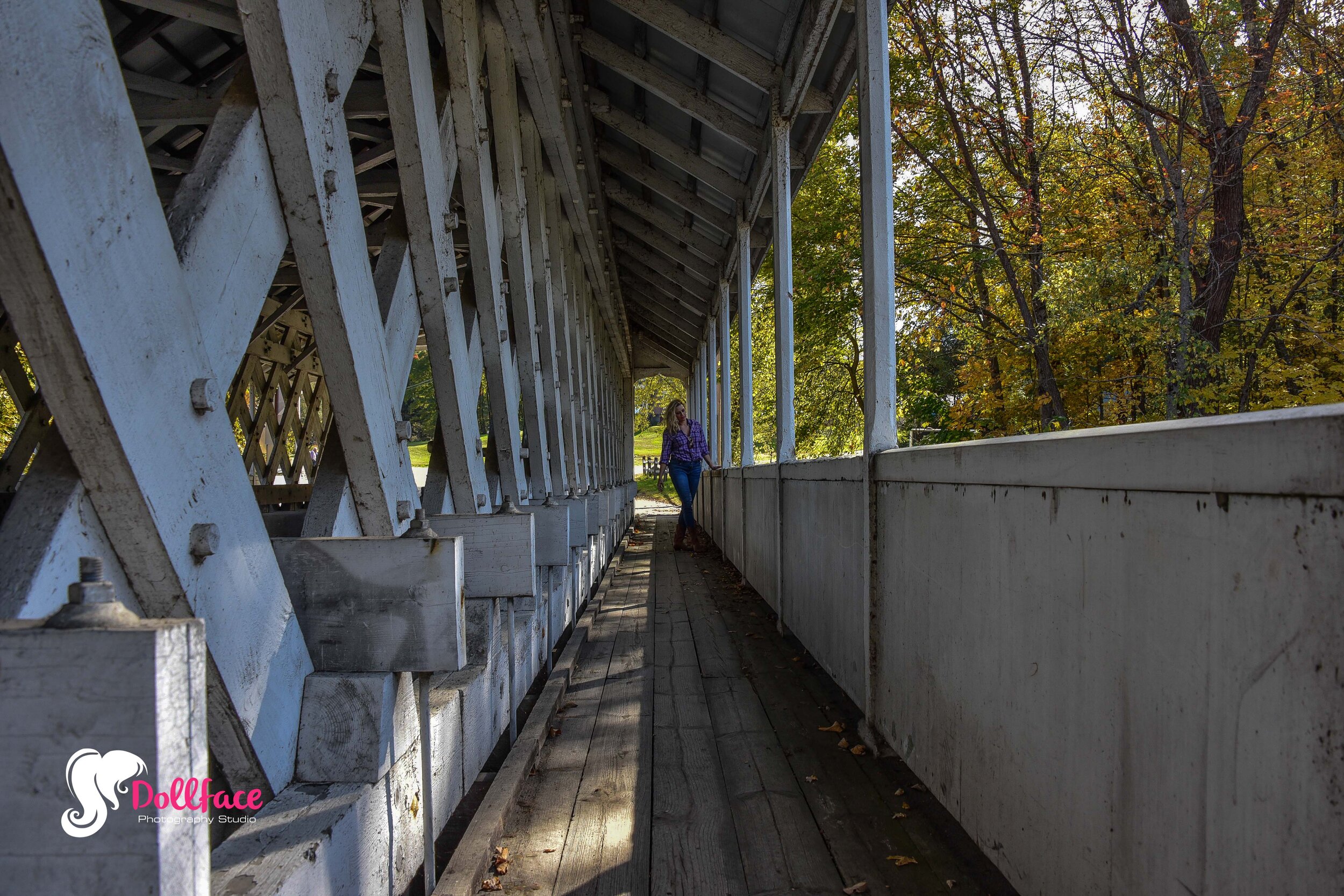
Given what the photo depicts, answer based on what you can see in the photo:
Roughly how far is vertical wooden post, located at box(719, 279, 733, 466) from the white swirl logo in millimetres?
10664

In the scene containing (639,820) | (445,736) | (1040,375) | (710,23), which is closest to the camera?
(445,736)

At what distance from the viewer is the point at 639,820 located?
2945 millimetres

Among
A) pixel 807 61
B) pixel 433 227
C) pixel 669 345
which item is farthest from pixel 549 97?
pixel 669 345

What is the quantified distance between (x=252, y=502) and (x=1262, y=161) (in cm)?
738

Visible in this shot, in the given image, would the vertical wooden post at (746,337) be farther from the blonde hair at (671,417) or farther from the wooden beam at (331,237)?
the wooden beam at (331,237)

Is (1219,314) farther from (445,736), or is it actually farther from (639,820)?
(445,736)

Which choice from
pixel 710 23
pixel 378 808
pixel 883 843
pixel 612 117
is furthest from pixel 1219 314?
pixel 378 808

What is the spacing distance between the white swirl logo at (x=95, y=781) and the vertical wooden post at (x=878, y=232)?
3111 mm

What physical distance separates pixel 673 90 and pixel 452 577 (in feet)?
18.4

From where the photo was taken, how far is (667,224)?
35.7 ft

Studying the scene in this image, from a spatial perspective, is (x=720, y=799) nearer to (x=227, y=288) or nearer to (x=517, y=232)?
(x=227, y=288)

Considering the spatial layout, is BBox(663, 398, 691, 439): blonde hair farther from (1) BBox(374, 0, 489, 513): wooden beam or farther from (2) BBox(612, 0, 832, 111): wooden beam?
(1) BBox(374, 0, 489, 513): wooden beam

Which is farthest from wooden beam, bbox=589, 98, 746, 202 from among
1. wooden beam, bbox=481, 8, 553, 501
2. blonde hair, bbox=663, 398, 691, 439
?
blonde hair, bbox=663, 398, 691, 439

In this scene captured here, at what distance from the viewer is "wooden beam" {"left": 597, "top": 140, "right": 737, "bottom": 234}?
30.1 ft
